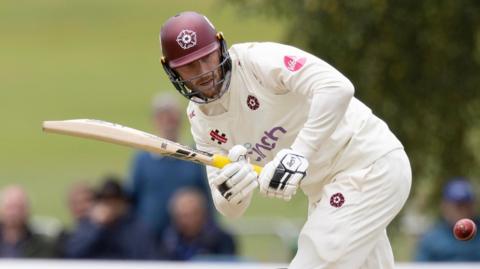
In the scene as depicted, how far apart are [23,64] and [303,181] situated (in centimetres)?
2355

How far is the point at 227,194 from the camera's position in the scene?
6.45 meters

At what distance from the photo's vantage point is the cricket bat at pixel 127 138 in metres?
6.39

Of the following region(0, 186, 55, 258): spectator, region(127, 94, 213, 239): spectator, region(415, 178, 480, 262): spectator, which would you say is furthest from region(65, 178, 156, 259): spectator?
region(415, 178, 480, 262): spectator

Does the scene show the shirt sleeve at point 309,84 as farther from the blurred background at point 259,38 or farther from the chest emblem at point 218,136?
the blurred background at point 259,38

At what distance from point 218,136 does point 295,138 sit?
360 mm

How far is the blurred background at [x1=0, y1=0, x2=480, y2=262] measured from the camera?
10.0 meters

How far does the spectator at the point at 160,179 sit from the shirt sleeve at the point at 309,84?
3754mm

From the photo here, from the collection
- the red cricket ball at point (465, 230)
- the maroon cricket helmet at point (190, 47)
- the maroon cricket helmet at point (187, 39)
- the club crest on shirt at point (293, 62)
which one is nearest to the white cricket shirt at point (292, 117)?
the club crest on shirt at point (293, 62)

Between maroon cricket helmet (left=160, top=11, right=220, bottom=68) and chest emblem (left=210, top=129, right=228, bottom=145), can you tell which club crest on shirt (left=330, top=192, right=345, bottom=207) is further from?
maroon cricket helmet (left=160, top=11, right=220, bottom=68)

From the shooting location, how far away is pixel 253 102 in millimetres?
6641

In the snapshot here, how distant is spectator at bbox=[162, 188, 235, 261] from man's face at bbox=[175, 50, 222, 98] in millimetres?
3394

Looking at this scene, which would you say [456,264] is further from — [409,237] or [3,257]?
[409,237]

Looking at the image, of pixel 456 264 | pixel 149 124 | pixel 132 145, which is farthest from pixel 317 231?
pixel 149 124

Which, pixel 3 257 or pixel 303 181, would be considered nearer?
pixel 303 181
